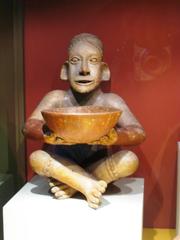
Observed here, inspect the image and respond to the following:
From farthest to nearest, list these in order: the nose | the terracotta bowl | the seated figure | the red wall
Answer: the red wall
the nose
the seated figure
the terracotta bowl

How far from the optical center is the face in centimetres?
156

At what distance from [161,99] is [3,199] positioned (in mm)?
768

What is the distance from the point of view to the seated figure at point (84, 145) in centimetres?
145

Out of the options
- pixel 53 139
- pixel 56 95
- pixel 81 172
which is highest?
pixel 56 95

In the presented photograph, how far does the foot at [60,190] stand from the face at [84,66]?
339 millimetres

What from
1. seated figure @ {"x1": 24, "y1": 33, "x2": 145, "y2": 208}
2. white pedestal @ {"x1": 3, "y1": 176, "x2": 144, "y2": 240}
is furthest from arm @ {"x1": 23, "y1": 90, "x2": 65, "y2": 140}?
white pedestal @ {"x1": 3, "y1": 176, "x2": 144, "y2": 240}

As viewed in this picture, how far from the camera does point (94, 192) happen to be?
140 cm

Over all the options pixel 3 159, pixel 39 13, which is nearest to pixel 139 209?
pixel 3 159

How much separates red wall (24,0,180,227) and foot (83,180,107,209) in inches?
19.8

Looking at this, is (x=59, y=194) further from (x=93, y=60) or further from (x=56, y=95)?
(x=93, y=60)

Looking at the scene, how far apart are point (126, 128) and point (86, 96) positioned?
0.22 meters

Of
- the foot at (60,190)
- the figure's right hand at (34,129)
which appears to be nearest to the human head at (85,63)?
the figure's right hand at (34,129)

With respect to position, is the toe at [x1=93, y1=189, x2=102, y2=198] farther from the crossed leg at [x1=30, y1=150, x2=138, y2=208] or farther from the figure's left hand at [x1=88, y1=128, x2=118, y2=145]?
the figure's left hand at [x1=88, y1=128, x2=118, y2=145]

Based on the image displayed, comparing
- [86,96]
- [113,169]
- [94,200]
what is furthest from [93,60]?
[94,200]
